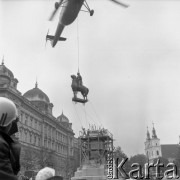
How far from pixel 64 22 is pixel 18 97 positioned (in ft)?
148

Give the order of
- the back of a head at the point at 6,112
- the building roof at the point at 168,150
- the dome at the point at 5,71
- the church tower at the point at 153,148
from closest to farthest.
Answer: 1. the back of a head at the point at 6,112
2. the dome at the point at 5,71
3. the building roof at the point at 168,150
4. the church tower at the point at 153,148

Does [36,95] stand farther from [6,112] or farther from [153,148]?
[153,148]

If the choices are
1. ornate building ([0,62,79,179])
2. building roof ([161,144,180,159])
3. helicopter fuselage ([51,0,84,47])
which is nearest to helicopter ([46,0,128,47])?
helicopter fuselage ([51,0,84,47])

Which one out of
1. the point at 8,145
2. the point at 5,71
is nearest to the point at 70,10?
the point at 8,145

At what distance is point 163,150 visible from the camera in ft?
504

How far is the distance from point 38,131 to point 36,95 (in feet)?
32.2

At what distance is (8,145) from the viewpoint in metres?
2.24

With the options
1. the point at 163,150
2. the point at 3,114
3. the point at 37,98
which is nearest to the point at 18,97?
the point at 37,98

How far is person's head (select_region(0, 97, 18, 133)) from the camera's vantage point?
2379 mm

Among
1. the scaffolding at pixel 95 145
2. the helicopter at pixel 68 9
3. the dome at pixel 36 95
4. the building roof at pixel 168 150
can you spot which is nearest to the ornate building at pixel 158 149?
the building roof at pixel 168 150

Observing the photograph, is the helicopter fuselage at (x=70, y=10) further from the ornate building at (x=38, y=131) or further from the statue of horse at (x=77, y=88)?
the ornate building at (x=38, y=131)

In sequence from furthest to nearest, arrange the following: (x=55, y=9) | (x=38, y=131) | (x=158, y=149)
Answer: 1. (x=158, y=149)
2. (x=38, y=131)
3. (x=55, y=9)

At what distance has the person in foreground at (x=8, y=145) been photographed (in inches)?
83.0

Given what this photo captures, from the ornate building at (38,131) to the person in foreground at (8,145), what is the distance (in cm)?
5008
